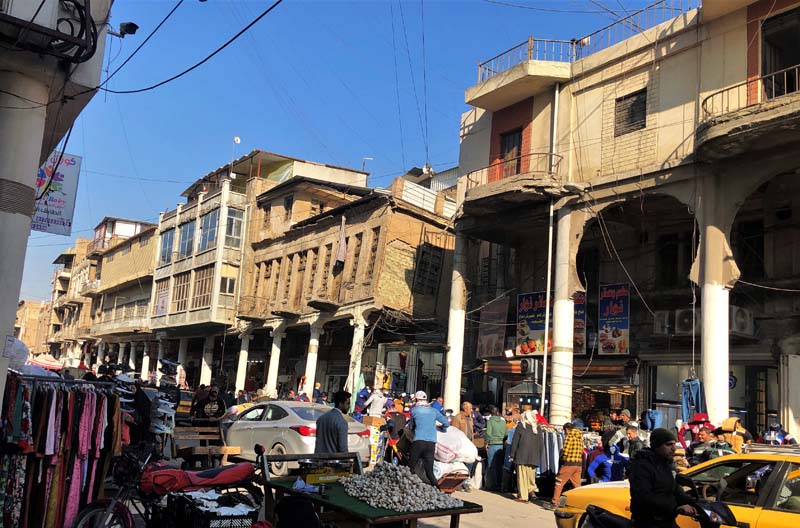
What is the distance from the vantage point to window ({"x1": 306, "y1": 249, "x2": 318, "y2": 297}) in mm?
33500

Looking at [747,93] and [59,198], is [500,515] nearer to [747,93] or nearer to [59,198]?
[59,198]

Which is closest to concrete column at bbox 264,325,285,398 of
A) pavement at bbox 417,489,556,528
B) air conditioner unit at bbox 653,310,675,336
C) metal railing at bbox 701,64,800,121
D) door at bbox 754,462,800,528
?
air conditioner unit at bbox 653,310,675,336

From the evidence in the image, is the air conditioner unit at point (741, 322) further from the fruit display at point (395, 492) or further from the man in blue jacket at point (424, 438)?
the fruit display at point (395, 492)

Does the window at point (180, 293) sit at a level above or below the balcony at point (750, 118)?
below

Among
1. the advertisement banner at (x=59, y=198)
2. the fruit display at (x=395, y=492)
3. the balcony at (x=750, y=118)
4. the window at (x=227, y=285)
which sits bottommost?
the fruit display at (x=395, y=492)

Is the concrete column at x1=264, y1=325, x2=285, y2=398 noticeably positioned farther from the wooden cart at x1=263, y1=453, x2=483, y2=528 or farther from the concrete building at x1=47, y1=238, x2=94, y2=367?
the concrete building at x1=47, y1=238, x2=94, y2=367

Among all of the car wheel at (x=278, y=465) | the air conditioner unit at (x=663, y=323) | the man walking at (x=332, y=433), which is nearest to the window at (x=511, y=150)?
the air conditioner unit at (x=663, y=323)

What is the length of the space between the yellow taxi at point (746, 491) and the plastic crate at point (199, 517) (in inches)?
150

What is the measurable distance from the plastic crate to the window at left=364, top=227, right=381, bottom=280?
73.5 ft

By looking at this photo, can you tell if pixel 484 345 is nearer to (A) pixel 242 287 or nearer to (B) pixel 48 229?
(B) pixel 48 229

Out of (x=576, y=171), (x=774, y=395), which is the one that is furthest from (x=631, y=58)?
(x=774, y=395)

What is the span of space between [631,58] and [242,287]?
84.4 feet

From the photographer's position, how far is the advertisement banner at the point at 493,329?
977 inches

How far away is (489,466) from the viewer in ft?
51.0
